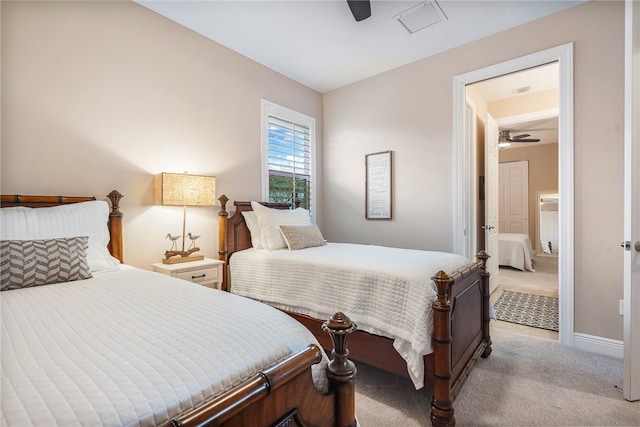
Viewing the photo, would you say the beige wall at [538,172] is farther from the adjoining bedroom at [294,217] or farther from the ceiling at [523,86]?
the adjoining bedroom at [294,217]

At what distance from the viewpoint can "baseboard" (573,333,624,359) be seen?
2.29m

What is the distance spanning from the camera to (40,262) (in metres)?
1.46

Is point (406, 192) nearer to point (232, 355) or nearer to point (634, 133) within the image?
point (634, 133)

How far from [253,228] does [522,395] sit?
2373 millimetres

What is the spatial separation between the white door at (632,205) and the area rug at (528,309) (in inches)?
42.7

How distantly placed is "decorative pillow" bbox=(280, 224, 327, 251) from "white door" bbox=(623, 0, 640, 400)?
2.14 meters

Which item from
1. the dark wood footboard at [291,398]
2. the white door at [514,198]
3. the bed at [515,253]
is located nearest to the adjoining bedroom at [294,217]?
the dark wood footboard at [291,398]

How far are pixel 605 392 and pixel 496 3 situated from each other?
2940 mm

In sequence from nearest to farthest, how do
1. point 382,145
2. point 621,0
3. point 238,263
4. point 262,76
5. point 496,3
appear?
point 621,0, point 496,3, point 238,263, point 262,76, point 382,145

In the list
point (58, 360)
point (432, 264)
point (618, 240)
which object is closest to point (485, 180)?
point (618, 240)

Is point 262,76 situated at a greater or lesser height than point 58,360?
greater

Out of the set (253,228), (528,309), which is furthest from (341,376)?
(528,309)

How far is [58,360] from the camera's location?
0.71 m

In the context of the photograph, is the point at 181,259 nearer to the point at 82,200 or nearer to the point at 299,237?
the point at 82,200
